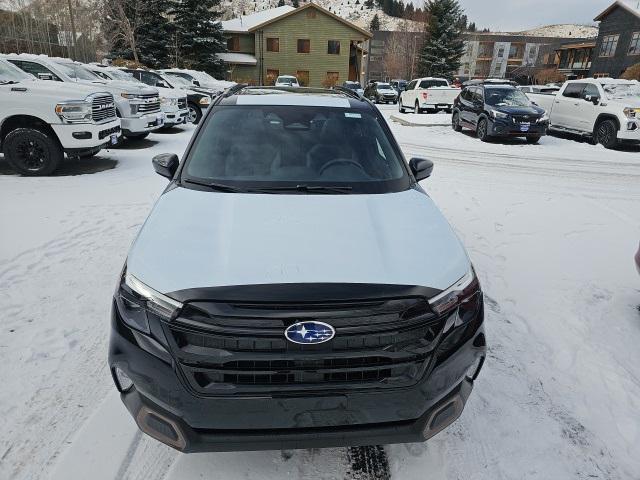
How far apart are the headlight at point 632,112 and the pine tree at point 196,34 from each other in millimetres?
34089

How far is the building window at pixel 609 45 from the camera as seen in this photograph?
145 feet

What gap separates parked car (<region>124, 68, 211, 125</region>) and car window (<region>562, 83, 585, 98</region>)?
11849mm

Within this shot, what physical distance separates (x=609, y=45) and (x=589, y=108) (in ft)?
137

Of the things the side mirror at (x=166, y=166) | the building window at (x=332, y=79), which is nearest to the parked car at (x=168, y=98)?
the side mirror at (x=166, y=166)

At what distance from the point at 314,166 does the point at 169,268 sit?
155 centimetres

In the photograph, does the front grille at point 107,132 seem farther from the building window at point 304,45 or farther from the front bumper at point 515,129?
the building window at point 304,45

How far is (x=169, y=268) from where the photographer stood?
2.00 m

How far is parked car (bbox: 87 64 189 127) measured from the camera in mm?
12844

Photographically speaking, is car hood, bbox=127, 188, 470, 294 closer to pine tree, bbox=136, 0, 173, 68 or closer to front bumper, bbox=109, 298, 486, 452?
front bumper, bbox=109, 298, 486, 452

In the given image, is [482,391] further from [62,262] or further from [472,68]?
[472,68]

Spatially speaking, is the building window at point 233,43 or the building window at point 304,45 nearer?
the building window at point 304,45

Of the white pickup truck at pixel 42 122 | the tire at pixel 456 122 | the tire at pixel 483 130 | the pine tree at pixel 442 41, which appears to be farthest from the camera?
the pine tree at pixel 442 41

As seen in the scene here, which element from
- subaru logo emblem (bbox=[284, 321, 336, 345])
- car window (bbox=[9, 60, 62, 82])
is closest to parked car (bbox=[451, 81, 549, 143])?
car window (bbox=[9, 60, 62, 82])

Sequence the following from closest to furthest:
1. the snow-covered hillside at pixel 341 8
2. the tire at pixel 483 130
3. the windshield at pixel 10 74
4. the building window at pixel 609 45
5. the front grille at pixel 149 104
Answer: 1. the windshield at pixel 10 74
2. the front grille at pixel 149 104
3. the tire at pixel 483 130
4. the building window at pixel 609 45
5. the snow-covered hillside at pixel 341 8
